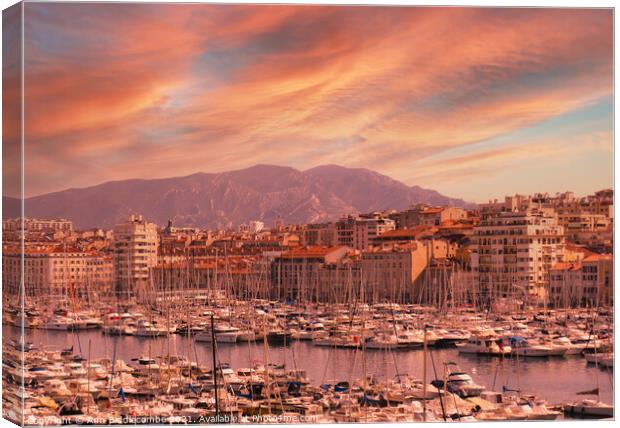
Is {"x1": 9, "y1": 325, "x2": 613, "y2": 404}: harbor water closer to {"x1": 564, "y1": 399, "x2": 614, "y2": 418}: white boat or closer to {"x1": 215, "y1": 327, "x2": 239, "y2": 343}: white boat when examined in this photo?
{"x1": 215, "y1": 327, "x2": 239, "y2": 343}: white boat

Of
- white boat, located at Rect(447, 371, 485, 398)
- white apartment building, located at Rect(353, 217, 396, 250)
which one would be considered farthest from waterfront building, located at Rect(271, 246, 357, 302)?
white boat, located at Rect(447, 371, 485, 398)

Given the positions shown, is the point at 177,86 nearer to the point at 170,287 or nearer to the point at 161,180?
the point at 161,180

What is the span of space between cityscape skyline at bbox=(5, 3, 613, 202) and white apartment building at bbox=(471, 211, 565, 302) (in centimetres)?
523

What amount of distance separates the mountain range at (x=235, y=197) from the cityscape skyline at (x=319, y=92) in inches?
9.6

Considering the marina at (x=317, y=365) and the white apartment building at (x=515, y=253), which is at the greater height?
the white apartment building at (x=515, y=253)

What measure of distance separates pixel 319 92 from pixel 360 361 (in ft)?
16.5

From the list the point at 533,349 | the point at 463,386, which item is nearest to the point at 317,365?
the point at 533,349

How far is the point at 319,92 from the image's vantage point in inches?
458

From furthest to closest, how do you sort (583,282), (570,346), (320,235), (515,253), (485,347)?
(515,253), (320,235), (485,347), (583,282), (570,346)

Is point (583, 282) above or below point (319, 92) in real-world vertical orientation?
below

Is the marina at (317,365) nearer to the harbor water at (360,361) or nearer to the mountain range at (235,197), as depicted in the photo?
the harbor water at (360,361)

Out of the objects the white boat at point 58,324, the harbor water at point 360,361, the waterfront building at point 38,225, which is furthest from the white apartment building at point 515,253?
the waterfront building at point 38,225

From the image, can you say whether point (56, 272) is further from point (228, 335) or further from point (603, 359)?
point (603, 359)

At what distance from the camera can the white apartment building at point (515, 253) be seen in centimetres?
1831
